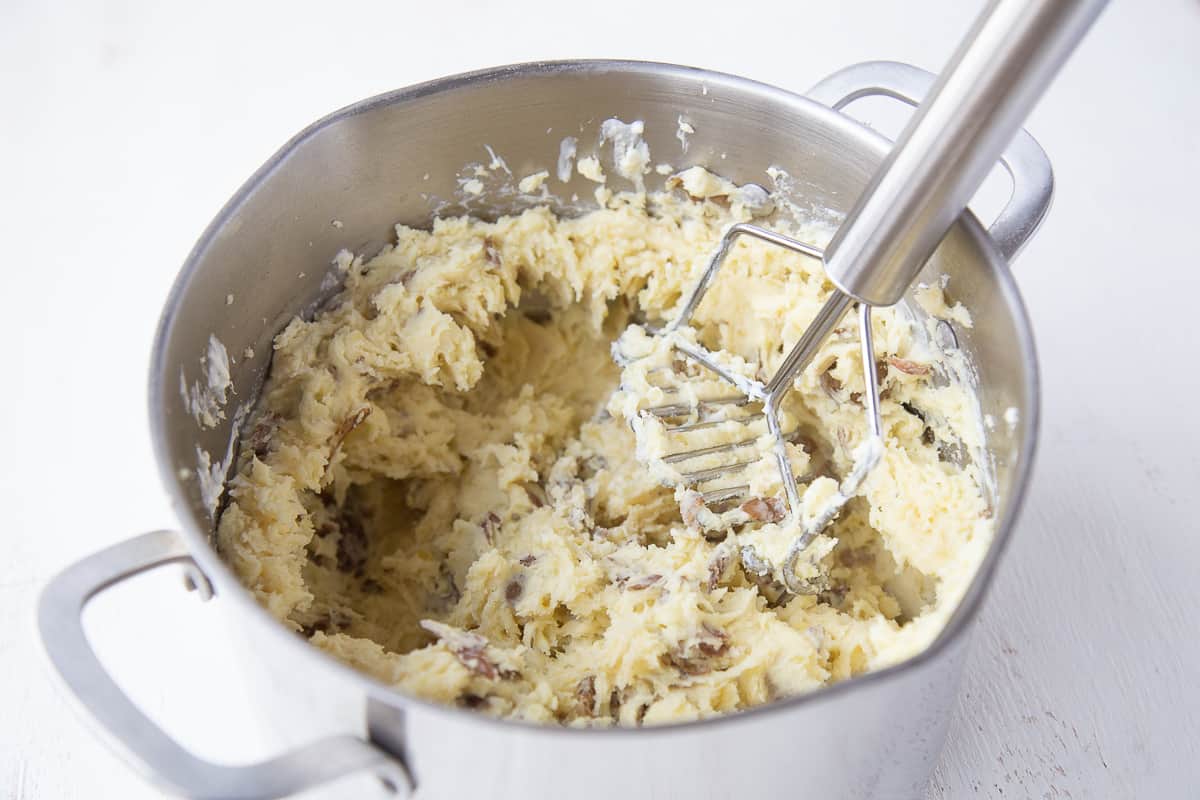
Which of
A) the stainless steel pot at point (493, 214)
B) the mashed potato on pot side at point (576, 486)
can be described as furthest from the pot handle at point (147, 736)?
the mashed potato on pot side at point (576, 486)

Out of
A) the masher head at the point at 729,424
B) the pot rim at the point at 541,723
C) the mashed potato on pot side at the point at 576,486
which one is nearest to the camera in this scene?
the pot rim at the point at 541,723

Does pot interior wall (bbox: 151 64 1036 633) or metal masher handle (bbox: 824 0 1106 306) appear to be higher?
metal masher handle (bbox: 824 0 1106 306)

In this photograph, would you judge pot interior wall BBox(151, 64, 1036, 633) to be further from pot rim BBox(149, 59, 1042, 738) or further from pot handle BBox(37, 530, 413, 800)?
pot handle BBox(37, 530, 413, 800)

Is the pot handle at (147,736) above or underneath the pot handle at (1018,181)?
underneath

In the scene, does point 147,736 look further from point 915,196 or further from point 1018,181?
point 1018,181

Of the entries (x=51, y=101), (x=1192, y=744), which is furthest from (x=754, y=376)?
(x=51, y=101)

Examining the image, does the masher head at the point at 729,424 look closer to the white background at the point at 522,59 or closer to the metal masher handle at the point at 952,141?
the metal masher handle at the point at 952,141

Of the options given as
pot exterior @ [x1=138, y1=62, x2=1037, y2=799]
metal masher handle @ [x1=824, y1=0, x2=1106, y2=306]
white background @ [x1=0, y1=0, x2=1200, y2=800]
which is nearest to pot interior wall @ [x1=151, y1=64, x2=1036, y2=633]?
pot exterior @ [x1=138, y1=62, x2=1037, y2=799]
